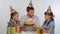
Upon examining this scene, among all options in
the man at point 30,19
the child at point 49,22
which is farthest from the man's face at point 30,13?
the child at point 49,22

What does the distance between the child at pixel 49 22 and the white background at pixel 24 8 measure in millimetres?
38

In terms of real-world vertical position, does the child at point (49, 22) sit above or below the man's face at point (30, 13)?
below

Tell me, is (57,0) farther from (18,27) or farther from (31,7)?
(18,27)

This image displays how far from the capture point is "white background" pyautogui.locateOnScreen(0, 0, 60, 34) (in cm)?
145

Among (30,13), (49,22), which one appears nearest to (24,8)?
(30,13)

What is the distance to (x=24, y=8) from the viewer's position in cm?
147

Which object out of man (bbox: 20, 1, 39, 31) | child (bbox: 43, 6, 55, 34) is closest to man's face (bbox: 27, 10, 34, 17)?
man (bbox: 20, 1, 39, 31)

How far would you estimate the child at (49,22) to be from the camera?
1.45m

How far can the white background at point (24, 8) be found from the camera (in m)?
1.45

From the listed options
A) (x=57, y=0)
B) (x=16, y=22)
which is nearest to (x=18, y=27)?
(x=16, y=22)

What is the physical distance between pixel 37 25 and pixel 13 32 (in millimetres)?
257

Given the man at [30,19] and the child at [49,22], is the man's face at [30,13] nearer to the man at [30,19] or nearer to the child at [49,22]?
the man at [30,19]

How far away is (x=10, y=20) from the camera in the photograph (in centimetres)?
145

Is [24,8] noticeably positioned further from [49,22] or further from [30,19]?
[49,22]
